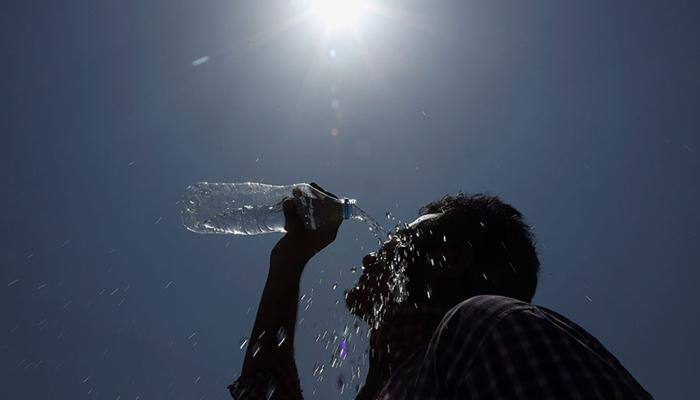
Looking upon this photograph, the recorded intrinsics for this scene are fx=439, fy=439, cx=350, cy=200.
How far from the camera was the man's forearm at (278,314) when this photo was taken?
2.98 meters

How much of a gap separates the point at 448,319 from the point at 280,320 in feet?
6.84

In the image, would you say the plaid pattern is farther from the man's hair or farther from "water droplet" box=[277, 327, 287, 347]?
"water droplet" box=[277, 327, 287, 347]

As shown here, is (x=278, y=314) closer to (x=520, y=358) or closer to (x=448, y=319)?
(x=448, y=319)

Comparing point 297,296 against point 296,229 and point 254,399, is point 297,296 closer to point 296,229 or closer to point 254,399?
point 296,229

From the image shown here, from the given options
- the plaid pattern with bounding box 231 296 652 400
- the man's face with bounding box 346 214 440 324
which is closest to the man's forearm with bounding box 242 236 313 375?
the man's face with bounding box 346 214 440 324

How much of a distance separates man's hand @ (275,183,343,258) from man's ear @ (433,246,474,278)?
1410 millimetres

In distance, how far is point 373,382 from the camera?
246cm

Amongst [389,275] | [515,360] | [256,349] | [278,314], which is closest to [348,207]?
A: [278,314]

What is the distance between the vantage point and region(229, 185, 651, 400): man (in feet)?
3.39

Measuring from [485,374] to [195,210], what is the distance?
7.52m

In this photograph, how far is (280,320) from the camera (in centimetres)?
314

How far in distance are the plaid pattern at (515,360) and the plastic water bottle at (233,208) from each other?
505 centimetres

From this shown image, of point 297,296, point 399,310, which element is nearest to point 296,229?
point 297,296

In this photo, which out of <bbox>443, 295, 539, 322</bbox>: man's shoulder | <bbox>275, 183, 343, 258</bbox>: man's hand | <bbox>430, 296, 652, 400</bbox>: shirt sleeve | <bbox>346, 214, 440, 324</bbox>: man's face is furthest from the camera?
<bbox>275, 183, 343, 258</bbox>: man's hand
